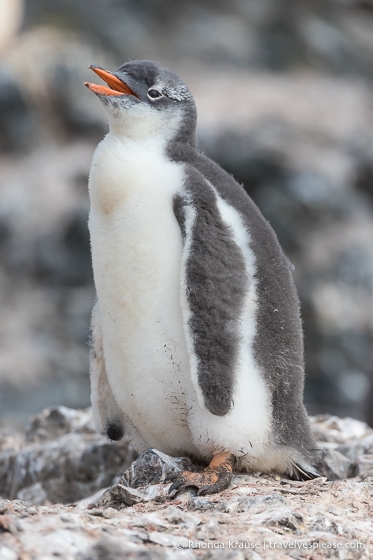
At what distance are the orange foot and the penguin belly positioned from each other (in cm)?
22

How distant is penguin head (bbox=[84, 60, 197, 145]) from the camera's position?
144 inches

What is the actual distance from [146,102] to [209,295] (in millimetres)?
957

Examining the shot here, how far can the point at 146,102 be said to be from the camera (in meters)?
3.71

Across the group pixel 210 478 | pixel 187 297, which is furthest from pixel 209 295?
pixel 210 478

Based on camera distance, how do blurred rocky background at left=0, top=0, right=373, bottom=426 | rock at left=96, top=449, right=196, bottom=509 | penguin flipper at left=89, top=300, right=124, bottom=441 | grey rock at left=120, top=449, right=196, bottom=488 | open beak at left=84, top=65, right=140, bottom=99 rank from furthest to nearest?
blurred rocky background at left=0, top=0, right=373, bottom=426
penguin flipper at left=89, top=300, right=124, bottom=441
open beak at left=84, top=65, right=140, bottom=99
grey rock at left=120, top=449, right=196, bottom=488
rock at left=96, top=449, right=196, bottom=509

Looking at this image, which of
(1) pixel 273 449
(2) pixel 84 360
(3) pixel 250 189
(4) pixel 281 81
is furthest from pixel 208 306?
(4) pixel 281 81

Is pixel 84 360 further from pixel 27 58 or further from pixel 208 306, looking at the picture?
pixel 208 306

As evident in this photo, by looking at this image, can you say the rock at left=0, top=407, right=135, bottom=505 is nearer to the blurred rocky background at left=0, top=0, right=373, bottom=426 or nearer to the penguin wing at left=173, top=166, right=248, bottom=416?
the penguin wing at left=173, top=166, right=248, bottom=416

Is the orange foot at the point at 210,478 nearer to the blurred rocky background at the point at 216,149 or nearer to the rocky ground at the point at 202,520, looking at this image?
the rocky ground at the point at 202,520

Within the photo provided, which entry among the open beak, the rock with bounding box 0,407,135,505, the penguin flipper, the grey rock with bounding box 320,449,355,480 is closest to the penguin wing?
the open beak

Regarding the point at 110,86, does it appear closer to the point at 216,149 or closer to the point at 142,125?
the point at 142,125

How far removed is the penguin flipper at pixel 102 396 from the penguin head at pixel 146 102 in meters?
0.95

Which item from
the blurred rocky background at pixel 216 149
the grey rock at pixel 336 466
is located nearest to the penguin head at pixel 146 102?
the grey rock at pixel 336 466

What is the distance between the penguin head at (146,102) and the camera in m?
3.67
